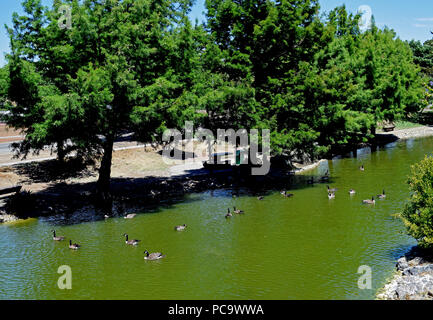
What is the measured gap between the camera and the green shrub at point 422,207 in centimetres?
1592

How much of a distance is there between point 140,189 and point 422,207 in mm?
21053

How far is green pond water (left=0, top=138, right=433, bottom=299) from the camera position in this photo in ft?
52.7

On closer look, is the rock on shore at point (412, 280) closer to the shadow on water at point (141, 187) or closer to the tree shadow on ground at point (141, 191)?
the shadow on water at point (141, 187)

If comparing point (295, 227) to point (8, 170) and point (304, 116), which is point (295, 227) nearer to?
point (304, 116)

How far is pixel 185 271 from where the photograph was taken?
57.8ft

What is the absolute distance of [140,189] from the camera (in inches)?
1284

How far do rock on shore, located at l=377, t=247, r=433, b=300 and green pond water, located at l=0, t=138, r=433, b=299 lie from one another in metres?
0.46
